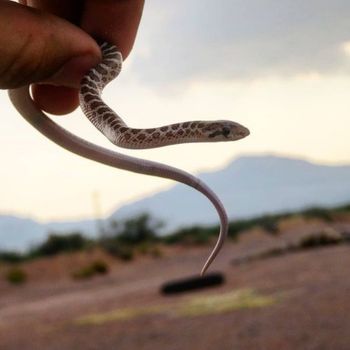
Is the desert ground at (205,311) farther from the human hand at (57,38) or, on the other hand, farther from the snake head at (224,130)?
the human hand at (57,38)

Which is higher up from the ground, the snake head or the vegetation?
the vegetation

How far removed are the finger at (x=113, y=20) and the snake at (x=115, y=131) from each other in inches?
1.2

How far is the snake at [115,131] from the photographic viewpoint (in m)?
2.19

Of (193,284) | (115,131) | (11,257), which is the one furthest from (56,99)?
(11,257)

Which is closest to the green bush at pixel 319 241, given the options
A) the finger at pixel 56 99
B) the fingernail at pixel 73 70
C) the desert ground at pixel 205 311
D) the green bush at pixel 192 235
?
the desert ground at pixel 205 311

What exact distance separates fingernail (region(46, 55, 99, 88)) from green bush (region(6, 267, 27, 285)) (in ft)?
71.9

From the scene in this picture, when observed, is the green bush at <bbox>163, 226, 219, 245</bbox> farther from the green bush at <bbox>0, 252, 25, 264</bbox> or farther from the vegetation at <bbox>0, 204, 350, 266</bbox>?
the green bush at <bbox>0, 252, 25, 264</bbox>

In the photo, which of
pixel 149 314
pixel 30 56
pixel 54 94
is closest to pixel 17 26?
pixel 30 56

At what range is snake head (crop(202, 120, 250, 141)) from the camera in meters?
2.65

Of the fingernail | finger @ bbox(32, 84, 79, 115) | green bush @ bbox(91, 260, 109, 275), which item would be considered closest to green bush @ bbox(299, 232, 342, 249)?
green bush @ bbox(91, 260, 109, 275)

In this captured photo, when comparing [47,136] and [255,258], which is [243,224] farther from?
[47,136]

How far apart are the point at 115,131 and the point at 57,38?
403 mm

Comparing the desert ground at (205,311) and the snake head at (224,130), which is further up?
the snake head at (224,130)

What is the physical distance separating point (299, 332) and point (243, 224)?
18437 millimetres
